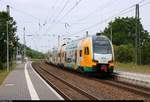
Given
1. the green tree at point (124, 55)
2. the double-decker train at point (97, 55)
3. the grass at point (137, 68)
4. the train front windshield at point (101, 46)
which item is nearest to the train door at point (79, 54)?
the double-decker train at point (97, 55)

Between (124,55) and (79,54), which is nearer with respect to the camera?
(79,54)

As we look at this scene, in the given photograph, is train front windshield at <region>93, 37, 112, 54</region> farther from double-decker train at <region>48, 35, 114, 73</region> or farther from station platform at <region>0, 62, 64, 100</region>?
station platform at <region>0, 62, 64, 100</region>

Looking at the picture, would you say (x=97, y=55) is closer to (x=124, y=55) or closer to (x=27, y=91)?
(x=27, y=91)

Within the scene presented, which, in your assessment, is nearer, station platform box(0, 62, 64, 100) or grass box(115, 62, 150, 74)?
station platform box(0, 62, 64, 100)

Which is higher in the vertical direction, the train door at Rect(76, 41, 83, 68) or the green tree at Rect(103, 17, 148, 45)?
the green tree at Rect(103, 17, 148, 45)

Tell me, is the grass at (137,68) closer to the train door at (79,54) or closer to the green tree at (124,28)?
the train door at (79,54)

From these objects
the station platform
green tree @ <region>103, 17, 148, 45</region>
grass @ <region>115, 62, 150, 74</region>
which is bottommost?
the station platform

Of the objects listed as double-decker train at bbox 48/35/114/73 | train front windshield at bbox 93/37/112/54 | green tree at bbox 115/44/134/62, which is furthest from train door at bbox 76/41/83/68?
green tree at bbox 115/44/134/62

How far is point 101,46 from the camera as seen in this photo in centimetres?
3362

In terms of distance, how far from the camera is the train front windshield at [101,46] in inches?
1314

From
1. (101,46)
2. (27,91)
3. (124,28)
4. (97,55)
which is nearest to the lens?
(27,91)

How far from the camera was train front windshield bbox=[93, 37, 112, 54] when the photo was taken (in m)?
33.4

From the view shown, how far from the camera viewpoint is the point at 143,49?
67750mm

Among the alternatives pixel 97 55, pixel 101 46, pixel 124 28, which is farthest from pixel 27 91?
pixel 124 28
